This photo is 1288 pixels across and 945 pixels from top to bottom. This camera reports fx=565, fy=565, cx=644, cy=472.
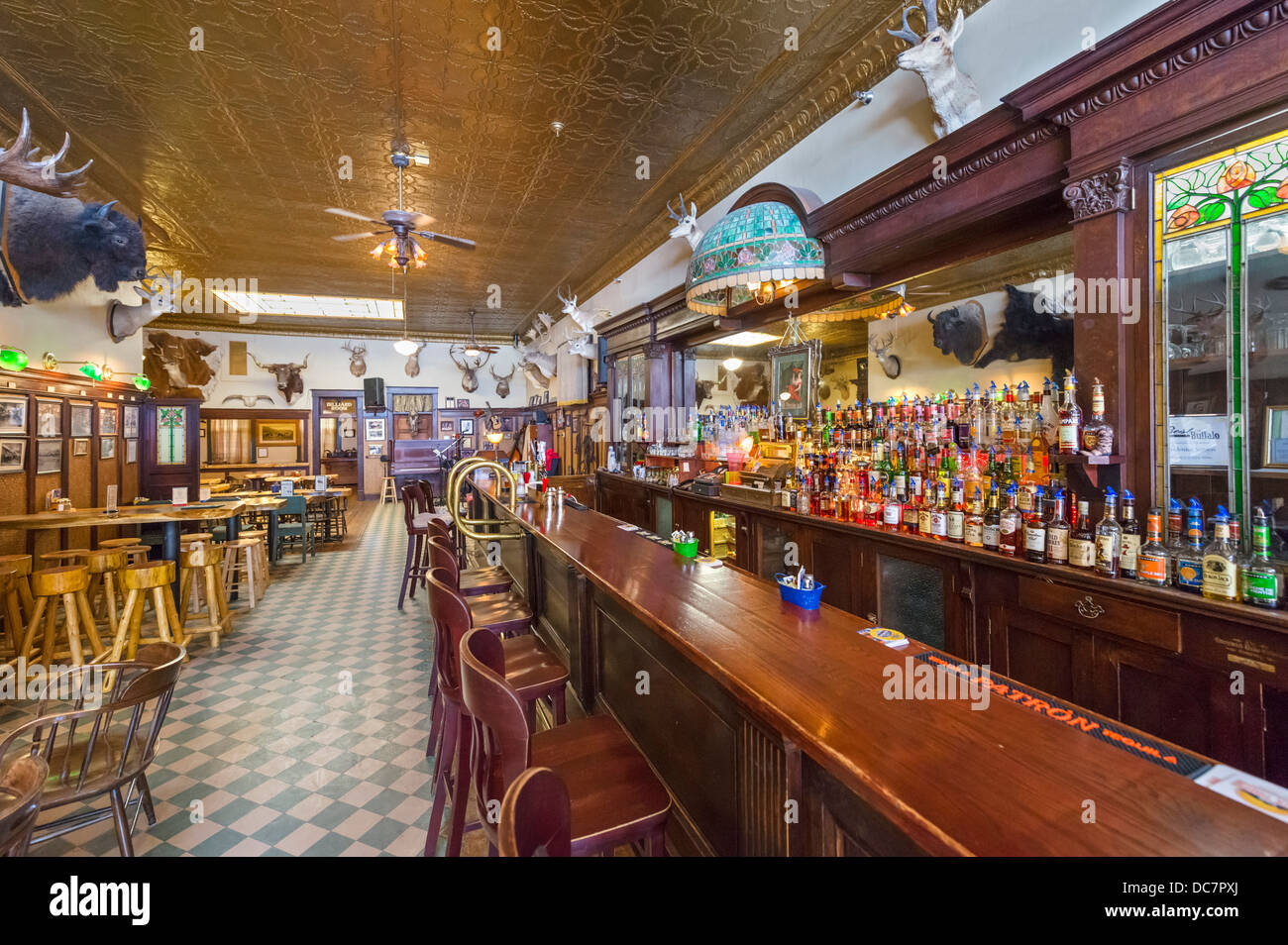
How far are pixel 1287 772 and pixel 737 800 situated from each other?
1.74 meters

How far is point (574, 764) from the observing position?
1690mm

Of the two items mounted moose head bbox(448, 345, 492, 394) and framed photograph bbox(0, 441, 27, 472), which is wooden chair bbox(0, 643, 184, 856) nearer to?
framed photograph bbox(0, 441, 27, 472)

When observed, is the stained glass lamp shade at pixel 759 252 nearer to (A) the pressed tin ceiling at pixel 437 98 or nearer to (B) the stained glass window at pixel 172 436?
(A) the pressed tin ceiling at pixel 437 98

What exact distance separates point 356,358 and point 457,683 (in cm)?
1351

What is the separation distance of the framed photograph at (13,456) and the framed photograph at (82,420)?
0.91 m

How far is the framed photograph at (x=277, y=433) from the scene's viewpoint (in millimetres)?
14258

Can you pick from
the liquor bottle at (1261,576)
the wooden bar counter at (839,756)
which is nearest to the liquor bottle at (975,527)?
the liquor bottle at (1261,576)

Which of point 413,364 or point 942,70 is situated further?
point 413,364

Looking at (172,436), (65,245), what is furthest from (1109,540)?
(172,436)

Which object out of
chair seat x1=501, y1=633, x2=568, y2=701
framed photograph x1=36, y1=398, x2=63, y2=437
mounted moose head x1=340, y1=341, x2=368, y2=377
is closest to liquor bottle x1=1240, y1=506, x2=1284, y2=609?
chair seat x1=501, y1=633, x2=568, y2=701

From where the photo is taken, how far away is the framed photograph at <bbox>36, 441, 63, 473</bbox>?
19.8ft

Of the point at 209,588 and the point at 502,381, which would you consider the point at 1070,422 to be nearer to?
the point at 209,588
